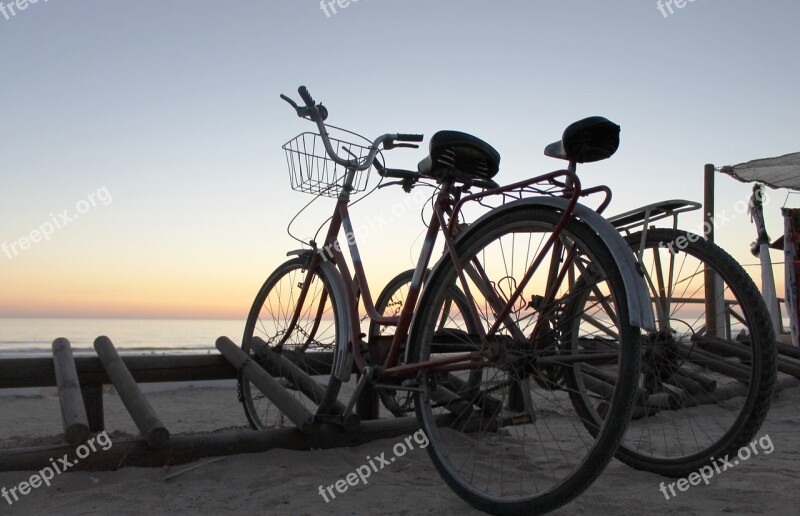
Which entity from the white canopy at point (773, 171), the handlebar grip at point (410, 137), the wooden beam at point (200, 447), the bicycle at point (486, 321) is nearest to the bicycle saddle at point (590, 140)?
the bicycle at point (486, 321)

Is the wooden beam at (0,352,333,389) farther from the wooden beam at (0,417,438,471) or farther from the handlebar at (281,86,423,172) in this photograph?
the handlebar at (281,86,423,172)

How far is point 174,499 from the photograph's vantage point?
98.0 inches

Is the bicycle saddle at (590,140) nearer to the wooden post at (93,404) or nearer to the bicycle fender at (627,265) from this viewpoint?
the bicycle fender at (627,265)

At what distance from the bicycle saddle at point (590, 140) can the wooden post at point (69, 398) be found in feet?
7.20

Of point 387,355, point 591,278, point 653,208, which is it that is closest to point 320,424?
point 387,355

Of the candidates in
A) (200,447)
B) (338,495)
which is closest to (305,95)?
(200,447)

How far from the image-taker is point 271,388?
333 centimetres

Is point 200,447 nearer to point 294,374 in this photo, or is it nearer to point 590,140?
point 294,374

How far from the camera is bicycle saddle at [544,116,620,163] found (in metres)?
2.31

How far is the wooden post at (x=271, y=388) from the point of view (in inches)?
122

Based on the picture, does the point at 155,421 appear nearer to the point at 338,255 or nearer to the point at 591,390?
the point at 338,255

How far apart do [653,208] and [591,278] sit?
406 millimetres

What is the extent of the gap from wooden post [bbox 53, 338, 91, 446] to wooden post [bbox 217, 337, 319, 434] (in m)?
0.82

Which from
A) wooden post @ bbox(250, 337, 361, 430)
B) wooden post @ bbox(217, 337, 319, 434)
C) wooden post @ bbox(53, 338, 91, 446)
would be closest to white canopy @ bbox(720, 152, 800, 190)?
wooden post @ bbox(250, 337, 361, 430)
